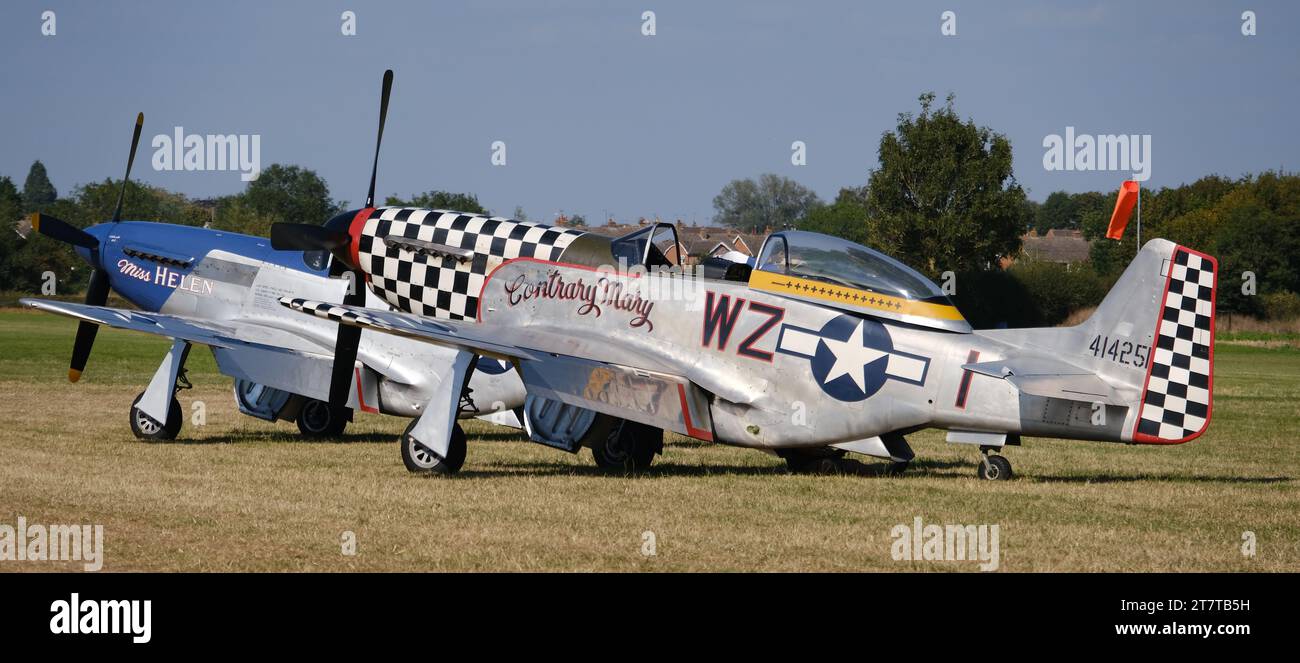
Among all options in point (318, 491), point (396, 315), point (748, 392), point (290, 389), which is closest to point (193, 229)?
point (290, 389)

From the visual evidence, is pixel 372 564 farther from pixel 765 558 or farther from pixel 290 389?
pixel 290 389

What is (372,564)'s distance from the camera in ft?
26.2

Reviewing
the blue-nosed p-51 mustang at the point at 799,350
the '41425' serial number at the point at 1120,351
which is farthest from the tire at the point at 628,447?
the '41425' serial number at the point at 1120,351

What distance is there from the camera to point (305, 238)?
13711 mm

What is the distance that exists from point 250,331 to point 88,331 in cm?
297

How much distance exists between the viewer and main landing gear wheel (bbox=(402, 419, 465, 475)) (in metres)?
12.1

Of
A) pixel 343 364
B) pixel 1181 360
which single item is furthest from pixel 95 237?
pixel 1181 360

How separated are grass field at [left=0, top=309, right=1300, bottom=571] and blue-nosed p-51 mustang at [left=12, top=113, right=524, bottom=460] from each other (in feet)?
1.79

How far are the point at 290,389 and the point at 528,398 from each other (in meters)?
3.40

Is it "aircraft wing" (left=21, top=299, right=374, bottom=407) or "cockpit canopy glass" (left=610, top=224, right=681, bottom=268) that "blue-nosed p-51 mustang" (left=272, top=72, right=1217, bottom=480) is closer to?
"cockpit canopy glass" (left=610, top=224, right=681, bottom=268)

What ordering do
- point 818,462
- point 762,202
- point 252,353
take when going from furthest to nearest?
point 762,202, point 252,353, point 818,462

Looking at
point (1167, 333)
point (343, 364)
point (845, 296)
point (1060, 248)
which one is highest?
point (1060, 248)

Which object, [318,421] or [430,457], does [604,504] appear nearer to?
[430,457]

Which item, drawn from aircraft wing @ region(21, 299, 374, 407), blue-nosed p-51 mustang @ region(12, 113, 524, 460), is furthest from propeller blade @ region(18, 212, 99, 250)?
aircraft wing @ region(21, 299, 374, 407)
